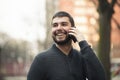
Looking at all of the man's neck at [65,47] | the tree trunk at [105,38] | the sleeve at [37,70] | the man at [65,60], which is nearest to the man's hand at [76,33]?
the man at [65,60]

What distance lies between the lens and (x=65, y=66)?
5152 mm

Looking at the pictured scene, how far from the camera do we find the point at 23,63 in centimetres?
9512

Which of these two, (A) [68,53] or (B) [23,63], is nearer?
(A) [68,53]

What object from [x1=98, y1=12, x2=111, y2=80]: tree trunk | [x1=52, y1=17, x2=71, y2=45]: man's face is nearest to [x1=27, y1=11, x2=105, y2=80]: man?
[x1=52, y1=17, x2=71, y2=45]: man's face

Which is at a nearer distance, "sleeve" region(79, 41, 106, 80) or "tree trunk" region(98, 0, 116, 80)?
"sleeve" region(79, 41, 106, 80)

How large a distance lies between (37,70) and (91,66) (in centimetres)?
54

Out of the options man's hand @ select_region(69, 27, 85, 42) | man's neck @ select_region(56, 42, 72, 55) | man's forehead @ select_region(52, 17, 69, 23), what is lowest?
man's neck @ select_region(56, 42, 72, 55)

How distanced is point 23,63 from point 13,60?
1980mm

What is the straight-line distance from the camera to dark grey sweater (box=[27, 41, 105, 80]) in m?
5.05

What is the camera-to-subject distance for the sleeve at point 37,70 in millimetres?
5027

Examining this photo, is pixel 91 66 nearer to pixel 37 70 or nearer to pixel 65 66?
pixel 65 66

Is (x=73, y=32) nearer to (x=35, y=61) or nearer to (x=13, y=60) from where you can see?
(x=35, y=61)

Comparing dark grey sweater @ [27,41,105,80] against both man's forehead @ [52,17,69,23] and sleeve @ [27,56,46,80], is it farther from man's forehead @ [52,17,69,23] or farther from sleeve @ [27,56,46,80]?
man's forehead @ [52,17,69,23]

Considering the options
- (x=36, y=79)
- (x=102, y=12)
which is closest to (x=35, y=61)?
(x=36, y=79)
